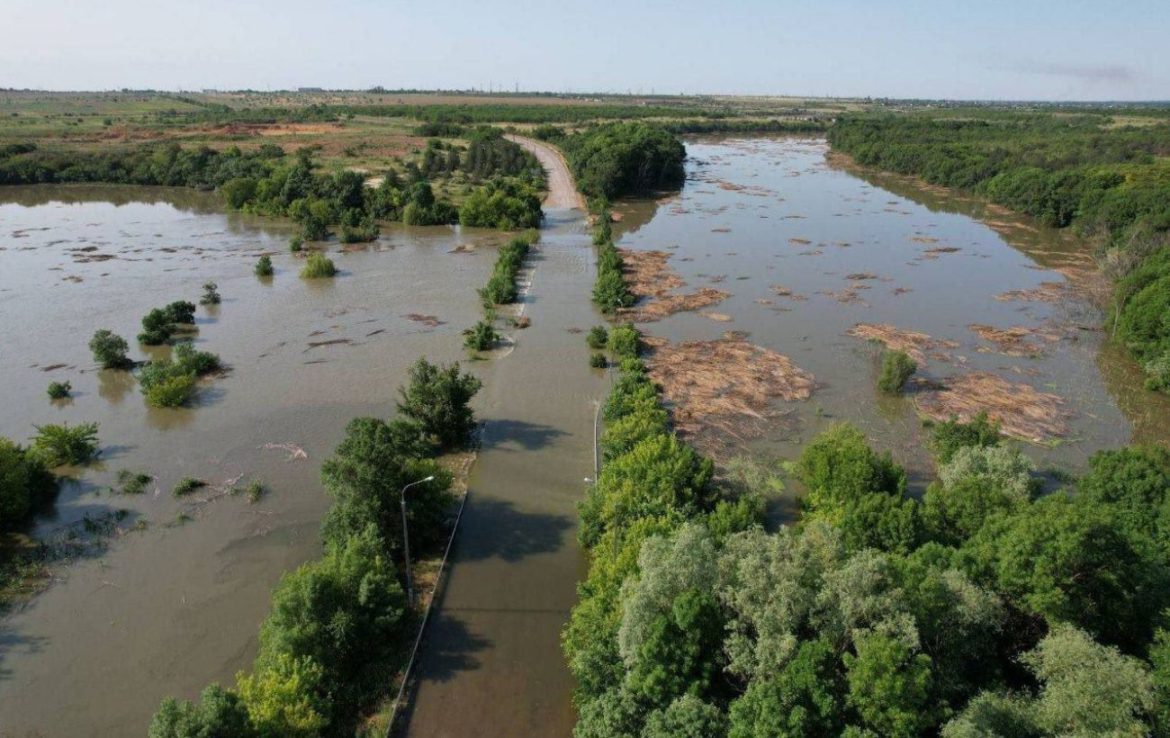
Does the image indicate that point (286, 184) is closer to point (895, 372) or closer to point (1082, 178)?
point (895, 372)

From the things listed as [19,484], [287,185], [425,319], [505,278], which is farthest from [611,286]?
[287,185]

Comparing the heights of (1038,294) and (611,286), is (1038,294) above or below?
below

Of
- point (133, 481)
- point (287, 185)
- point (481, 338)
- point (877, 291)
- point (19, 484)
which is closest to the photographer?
point (19, 484)

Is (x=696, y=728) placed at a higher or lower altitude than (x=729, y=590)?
lower

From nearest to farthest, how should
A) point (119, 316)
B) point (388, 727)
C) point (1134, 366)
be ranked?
1. point (388, 727)
2. point (1134, 366)
3. point (119, 316)

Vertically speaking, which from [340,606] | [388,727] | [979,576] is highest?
[979,576]

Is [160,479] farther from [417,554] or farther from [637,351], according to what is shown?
[637,351]

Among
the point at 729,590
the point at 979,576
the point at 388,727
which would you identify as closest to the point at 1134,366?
the point at 979,576

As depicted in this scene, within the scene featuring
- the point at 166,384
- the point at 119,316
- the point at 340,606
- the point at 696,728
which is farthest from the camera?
the point at 119,316
